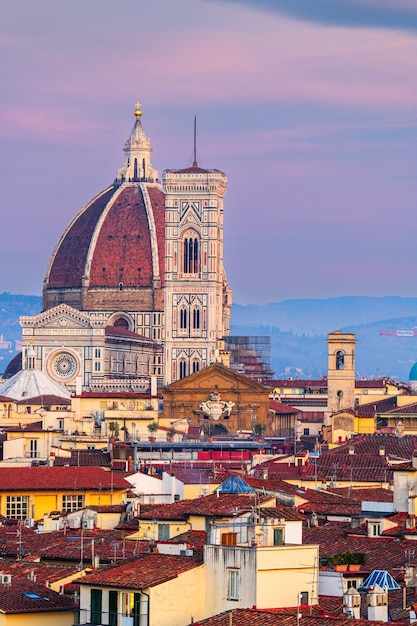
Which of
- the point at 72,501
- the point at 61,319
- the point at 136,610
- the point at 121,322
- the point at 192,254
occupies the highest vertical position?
the point at 192,254

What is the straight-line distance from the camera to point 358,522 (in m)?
41.6

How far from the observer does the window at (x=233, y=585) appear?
99.8ft

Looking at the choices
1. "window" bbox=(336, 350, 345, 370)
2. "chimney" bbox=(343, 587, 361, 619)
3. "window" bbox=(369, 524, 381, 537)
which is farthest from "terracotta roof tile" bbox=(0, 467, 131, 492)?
"window" bbox=(336, 350, 345, 370)

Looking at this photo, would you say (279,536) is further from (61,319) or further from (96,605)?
(61,319)

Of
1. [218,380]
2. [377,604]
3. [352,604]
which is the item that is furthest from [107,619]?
[218,380]

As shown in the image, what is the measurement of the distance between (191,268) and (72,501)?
127m

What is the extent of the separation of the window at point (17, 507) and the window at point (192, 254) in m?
125

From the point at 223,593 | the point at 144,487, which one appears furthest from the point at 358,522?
the point at 144,487

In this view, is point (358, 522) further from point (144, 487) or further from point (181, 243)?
point (181, 243)

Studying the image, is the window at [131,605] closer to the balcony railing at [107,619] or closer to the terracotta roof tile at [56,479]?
the balcony railing at [107,619]

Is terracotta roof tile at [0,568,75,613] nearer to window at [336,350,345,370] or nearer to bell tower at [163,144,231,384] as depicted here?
window at [336,350,345,370]

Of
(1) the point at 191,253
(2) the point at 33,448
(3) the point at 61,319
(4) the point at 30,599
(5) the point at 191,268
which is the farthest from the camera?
(5) the point at 191,268

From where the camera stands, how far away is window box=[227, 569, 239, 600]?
30.4 metres

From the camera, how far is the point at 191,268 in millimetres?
182750
